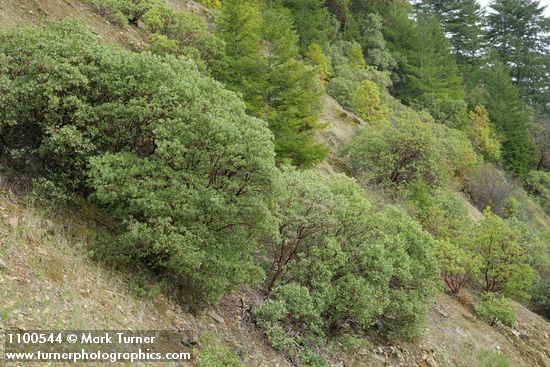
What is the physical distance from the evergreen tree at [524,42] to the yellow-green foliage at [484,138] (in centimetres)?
1545

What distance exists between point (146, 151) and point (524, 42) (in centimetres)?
5785

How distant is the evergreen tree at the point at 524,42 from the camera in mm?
53188

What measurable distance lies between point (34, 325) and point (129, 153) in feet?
12.5

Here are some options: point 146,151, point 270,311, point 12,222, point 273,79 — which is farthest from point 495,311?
point 12,222

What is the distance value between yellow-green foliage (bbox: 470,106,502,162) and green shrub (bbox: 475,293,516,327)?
23183mm

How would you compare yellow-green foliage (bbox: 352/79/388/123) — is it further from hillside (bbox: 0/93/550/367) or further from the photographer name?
the photographer name

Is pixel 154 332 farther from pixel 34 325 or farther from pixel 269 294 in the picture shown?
pixel 269 294

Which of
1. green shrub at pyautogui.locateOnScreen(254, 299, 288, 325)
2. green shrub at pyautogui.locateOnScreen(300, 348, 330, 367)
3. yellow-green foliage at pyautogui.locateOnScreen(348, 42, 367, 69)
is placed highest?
yellow-green foliage at pyautogui.locateOnScreen(348, 42, 367, 69)

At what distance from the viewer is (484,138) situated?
40000 millimetres

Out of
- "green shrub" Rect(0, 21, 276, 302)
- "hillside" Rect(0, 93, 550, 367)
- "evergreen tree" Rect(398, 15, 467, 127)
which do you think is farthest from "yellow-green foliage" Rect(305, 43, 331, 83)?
"green shrub" Rect(0, 21, 276, 302)

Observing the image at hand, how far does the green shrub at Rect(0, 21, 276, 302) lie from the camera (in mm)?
8633

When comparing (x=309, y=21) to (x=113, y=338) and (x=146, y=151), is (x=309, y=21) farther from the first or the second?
(x=113, y=338)

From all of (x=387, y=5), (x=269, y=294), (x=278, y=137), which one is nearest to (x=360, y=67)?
(x=387, y=5)

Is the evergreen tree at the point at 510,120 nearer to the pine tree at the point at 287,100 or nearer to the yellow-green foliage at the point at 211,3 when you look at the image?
the yellow-green foliage at the point at 211,3
